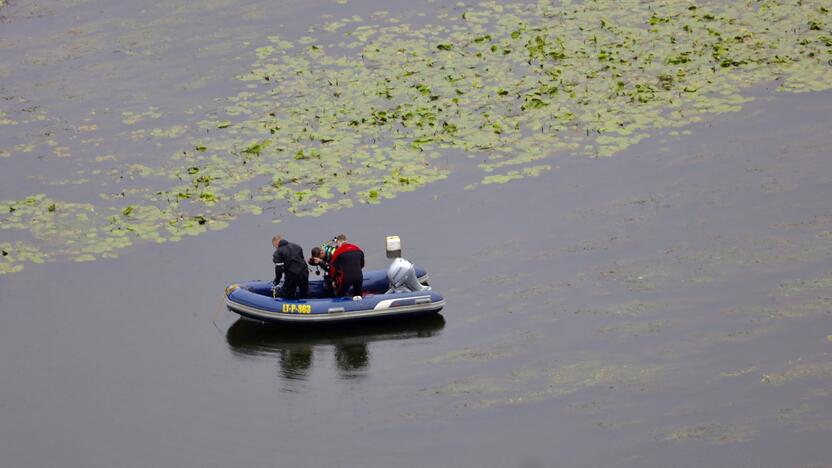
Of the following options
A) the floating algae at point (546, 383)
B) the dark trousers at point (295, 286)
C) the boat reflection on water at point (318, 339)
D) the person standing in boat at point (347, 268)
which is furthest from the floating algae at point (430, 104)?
the floating algae at point (546, 383)

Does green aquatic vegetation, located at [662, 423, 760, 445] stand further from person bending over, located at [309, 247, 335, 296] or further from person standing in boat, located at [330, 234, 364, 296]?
person bending over, located at [309, 247, 335, 296]

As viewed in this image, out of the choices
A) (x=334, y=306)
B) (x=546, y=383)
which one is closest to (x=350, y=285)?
(x=334, y=306)

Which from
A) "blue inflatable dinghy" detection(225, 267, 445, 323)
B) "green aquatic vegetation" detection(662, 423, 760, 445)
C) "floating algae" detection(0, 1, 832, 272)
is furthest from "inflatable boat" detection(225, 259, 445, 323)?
"green aquatic vegetation" detection(662, 423, 760, 445)

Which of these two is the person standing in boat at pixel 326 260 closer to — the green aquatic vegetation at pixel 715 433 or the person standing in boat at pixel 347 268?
the person standing in boat at pixel 347 268

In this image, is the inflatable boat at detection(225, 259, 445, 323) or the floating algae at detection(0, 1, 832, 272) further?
the floating algae at detection(0, 1, 832, 272)

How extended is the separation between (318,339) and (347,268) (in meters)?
1.27

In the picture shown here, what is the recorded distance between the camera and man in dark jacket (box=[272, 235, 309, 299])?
21188mm

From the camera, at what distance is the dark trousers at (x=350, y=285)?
69.6ft

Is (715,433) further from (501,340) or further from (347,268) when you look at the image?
(347,268)

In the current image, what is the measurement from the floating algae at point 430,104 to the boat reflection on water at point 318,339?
383 centimetres

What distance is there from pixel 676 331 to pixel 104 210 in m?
11.8

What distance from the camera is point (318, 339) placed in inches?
827

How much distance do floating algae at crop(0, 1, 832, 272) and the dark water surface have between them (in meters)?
0.94

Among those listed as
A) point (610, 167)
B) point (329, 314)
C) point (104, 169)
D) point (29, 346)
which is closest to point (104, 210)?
point (104, 169)
